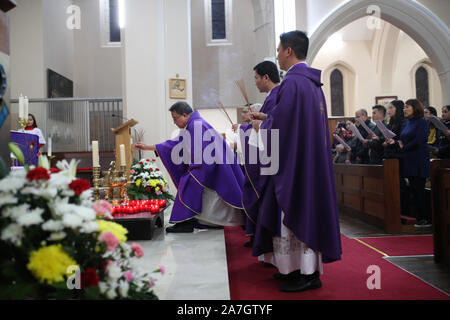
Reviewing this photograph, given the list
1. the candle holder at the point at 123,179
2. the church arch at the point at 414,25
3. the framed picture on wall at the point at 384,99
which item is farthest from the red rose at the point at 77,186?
the framed picture on wall at the point at 384,99

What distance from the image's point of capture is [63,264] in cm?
136

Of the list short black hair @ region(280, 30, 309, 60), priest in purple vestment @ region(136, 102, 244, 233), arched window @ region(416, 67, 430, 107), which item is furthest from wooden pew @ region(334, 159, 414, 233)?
arched window @ region(416, 67, 430, 107)

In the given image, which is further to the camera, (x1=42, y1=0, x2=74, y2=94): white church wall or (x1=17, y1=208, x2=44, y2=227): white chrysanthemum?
(x1=42, y1=0, x2=74, y2=94): white church wall

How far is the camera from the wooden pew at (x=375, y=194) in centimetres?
502

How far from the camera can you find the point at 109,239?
141cm

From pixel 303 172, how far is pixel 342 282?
1.01 m

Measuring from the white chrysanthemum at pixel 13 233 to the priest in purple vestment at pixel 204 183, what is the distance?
9.28ft

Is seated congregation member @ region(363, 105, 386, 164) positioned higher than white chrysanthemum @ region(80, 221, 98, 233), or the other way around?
seated congregation member @ region(363, 105, 386, 164)

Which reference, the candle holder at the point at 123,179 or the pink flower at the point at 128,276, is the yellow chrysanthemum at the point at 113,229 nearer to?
the pink flower at the point at 128,276

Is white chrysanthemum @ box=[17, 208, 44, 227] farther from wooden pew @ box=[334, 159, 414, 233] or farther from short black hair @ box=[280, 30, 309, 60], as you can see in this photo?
wooden pew @ box=[334, 159, 414, 233]

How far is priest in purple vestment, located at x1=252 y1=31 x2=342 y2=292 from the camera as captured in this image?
2.58 meters

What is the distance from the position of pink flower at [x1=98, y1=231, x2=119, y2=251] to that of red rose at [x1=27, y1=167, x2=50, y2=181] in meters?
0.31
